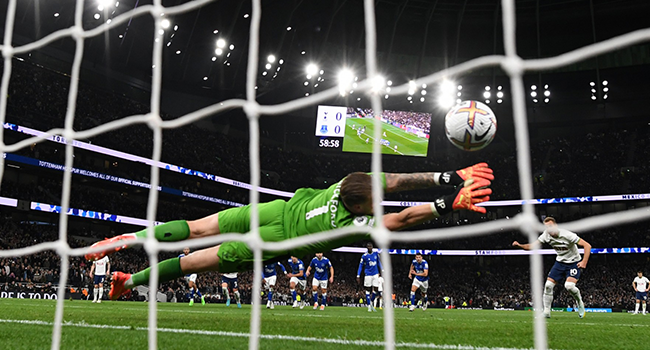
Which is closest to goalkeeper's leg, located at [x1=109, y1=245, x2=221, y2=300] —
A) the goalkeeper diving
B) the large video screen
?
the goalkeeper diving

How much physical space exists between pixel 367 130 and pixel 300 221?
28217 millimetres

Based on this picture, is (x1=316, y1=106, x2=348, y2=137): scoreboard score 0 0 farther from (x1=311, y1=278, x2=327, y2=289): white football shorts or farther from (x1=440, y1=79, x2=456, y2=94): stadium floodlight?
(x1=311, y1=278, x2=327, y2=289): white football shorts

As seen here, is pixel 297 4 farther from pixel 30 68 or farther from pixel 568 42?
pixel 568 42

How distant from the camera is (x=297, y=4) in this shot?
88.8 feet

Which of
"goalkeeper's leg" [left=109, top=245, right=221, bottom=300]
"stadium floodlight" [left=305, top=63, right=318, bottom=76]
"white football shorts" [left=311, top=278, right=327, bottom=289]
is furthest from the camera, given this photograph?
"stadium floodlight" [left=305, top=63, right=318, bottom=76]

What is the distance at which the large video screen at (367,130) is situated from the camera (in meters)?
32.2

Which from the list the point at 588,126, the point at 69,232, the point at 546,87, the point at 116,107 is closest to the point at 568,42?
the point at 546,87

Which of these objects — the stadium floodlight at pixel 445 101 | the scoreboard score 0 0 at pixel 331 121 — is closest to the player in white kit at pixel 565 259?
the scoreboard score 0 0 at pixel 331 121

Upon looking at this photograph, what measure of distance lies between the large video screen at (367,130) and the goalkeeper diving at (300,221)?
1056 inches

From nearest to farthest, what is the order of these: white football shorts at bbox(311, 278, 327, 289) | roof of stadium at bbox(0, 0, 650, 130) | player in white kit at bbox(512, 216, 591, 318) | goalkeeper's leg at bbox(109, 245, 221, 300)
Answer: goalkeeper's leg at bbox(109, 245, 221, 300) → player in white kit at bbox(512, 216, 591, 318) → white football shorts at bbox(311, 278, 327, 289) → roof of stadium at bbox(0, 0, 650, 130)

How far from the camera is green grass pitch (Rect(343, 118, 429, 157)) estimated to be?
3234cm

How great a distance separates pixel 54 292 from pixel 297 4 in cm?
1715

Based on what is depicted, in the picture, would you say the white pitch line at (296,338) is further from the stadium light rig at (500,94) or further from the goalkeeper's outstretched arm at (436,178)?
the stadium light rig at (500,94)

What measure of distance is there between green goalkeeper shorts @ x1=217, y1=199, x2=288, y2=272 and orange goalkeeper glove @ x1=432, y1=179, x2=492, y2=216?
1.43 m
